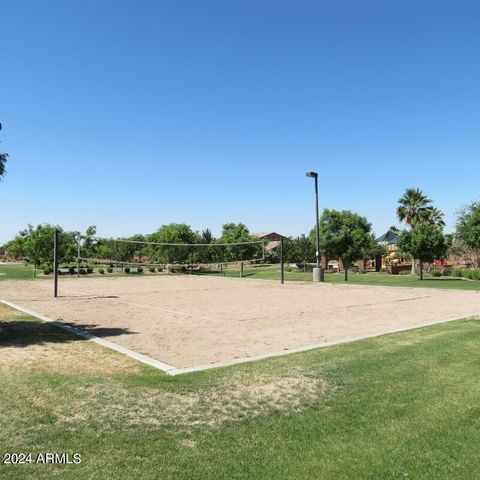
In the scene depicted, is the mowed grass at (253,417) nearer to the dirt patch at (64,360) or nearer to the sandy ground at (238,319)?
the dirt patch at (64,360)

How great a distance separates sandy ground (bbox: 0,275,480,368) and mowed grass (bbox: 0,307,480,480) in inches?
52.7

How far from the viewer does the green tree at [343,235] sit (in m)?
37.4

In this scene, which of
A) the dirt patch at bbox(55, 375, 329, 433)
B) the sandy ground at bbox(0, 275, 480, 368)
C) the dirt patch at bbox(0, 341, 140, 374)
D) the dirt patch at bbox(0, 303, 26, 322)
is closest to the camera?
the dirt patch at bbox(55, 375, 329, 433)

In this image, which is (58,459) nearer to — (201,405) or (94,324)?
(201,405)

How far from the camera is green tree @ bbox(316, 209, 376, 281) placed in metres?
37.4

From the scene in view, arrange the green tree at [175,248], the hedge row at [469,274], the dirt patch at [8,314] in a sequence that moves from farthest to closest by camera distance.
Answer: the green tree at [175,248]
the hedge row at [469,274]
the dirt patch at [8,314]

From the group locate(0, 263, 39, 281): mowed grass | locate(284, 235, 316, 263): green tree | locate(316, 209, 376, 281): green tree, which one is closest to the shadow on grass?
locate(0, 263, 39, 281): mowed grass

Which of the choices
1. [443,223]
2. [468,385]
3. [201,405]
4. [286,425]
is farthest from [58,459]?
[443,223]

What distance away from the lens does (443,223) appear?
53.0 m

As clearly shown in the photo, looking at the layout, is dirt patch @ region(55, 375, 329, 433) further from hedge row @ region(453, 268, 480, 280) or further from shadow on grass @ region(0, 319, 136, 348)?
hedge row @ region(453, 268, 480, 280)

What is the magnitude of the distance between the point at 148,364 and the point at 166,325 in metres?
4.23

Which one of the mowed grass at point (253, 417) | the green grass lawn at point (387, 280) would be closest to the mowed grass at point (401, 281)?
the green grass lawn at point (387, 280)

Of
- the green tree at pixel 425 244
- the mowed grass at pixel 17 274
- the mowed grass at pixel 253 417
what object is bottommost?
the mowed grass at pixel 253 417

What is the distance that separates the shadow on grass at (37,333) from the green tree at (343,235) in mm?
27961
